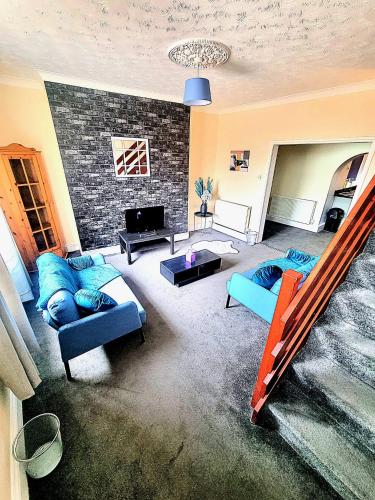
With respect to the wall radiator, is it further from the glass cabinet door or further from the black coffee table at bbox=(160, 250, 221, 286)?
the glass cabinet door

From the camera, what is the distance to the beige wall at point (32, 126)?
3070 mm

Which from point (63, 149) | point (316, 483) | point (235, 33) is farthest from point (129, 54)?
point (316, 483)

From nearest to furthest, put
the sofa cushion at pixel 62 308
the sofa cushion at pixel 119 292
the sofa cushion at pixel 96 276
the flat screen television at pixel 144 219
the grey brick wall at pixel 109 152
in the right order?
the sofa cushion at pixel 62 308, the sofa cushion at pixel 119 292, the sofa cushion at pixel 96 276, the grey brick wall at pixel 109 152, the flat screen television at pixel 144 219

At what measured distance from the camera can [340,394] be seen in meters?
1.25

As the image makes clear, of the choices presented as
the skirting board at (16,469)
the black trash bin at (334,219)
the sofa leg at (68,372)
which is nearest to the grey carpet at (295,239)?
the black trash bin at (334,219)

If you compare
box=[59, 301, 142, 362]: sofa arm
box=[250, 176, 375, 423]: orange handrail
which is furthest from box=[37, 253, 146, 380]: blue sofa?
box=[250, 176, 375, 423]: orange handrail

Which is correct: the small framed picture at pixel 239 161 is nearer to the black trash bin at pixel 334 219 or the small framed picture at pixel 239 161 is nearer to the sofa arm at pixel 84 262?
the black trash bin at pixel 334 219

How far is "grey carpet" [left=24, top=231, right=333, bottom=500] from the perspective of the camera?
126 centimetres

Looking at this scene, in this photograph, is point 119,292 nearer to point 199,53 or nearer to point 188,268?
point 188,268

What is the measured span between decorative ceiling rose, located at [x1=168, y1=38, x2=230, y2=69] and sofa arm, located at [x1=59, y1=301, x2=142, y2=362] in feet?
8.23

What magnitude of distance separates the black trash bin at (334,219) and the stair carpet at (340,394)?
4.24 meters

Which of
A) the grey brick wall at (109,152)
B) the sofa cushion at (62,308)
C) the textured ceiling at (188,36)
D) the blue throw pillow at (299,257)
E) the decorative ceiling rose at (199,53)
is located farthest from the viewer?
the grey brick wall at (109,152)

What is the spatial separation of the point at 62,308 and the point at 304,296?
1736 mm

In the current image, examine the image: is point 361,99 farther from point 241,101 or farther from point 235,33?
point 235,33
